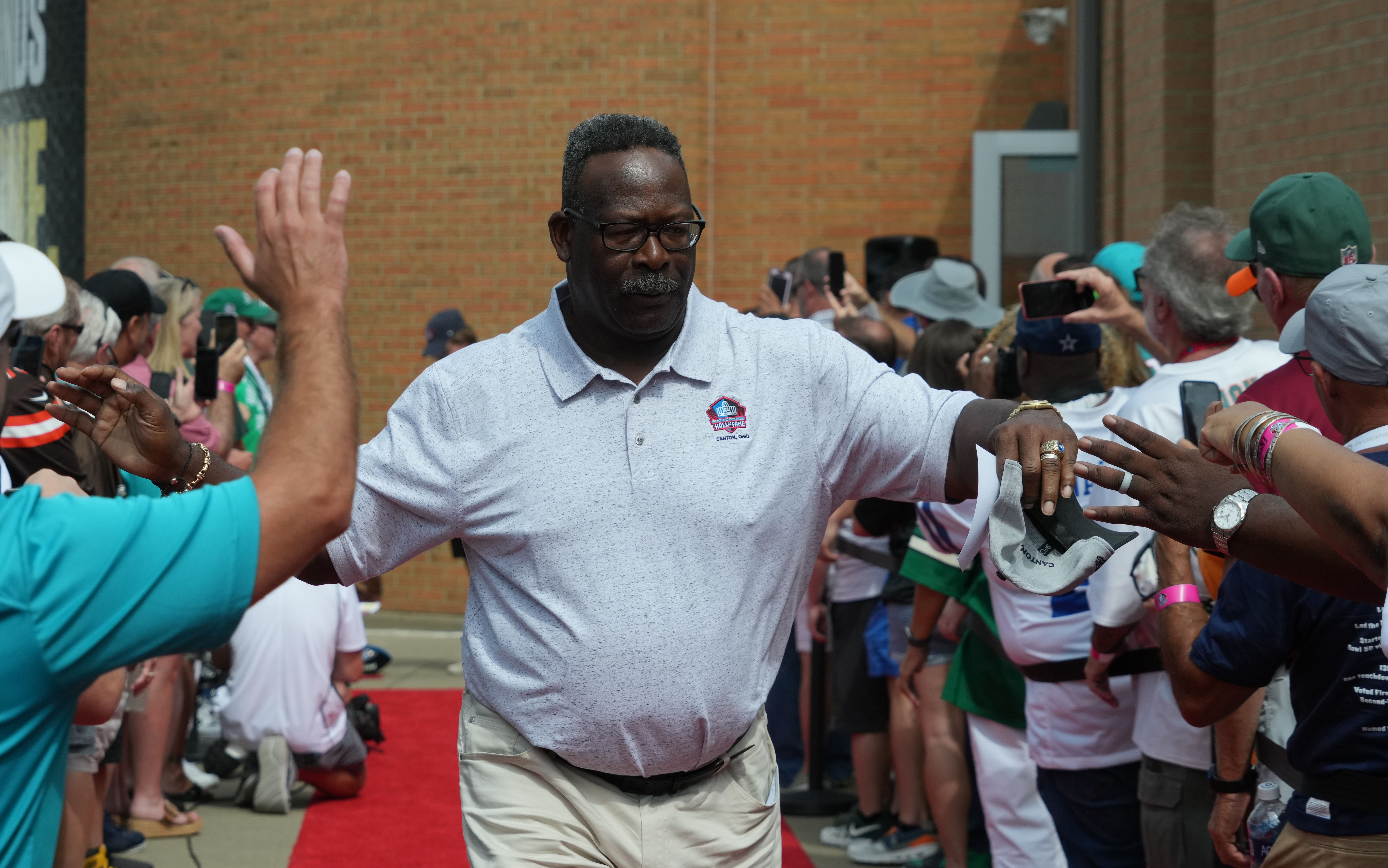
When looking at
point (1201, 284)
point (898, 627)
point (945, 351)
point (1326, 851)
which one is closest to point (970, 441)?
point (1326, 851)

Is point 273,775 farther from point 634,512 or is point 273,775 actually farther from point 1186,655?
point 1186,655

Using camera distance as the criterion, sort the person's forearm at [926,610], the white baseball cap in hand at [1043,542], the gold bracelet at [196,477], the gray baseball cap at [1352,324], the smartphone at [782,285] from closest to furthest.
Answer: the white baseball cap in hand at [1043,542]
the gray baseball cap at [1352,324]
the gold bracelet at [196,477]
the person's forearm at [926,610]
the smartphone at [782,285]

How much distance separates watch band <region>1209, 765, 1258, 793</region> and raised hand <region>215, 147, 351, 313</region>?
8.50 feet

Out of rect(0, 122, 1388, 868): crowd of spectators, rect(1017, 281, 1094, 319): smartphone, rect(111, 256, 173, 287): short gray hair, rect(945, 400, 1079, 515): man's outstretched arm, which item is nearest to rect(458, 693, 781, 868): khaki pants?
rect(0, 122, 1388, 868): crowd of spectators

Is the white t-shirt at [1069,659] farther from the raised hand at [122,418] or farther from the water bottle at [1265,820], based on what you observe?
the raised hand at [122,418]

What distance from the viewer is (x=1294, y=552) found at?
2.43m

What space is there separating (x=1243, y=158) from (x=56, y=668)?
7223 mm

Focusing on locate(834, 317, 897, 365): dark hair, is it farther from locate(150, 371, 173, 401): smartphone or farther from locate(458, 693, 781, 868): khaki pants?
locate(458, 693, 781, 868): khaki pants

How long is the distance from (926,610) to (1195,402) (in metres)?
2.11

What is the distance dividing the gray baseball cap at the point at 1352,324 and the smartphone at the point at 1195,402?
555mm

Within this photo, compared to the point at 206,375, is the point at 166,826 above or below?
below

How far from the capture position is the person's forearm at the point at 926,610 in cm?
521

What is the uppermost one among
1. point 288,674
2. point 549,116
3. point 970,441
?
point 549,116

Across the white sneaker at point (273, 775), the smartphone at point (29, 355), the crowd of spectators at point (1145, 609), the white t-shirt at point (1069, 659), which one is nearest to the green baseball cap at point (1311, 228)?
the crowd of spectators at point (1145, 609)
